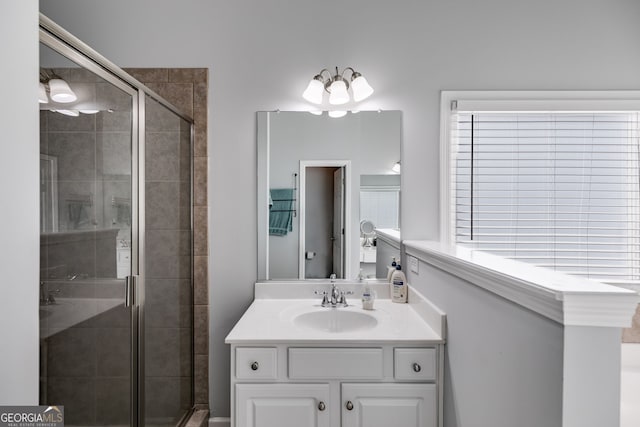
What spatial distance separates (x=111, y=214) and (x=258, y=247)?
813 millimetres

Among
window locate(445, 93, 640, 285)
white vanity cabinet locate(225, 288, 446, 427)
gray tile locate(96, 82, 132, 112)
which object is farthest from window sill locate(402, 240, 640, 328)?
gray tile locate(96, 82, 132, 112)

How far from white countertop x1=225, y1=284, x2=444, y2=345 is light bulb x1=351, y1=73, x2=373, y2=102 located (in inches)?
43.9

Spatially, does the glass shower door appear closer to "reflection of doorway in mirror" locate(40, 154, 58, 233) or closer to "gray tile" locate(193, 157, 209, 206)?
"reflection of doorway in mirror" locate(40, 154, 58, 233)

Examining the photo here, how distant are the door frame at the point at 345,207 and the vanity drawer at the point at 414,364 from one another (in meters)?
0.65

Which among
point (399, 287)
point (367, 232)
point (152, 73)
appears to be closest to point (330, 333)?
point (399, 287)

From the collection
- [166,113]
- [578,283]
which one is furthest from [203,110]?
[578,283]

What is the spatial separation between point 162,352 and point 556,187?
7.43ft

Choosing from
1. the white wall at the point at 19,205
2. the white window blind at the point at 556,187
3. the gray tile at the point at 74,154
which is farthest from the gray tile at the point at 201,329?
the white window blind at the point at 556,187

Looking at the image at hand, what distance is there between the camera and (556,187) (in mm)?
1916

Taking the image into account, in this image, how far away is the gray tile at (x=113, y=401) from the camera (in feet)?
3.94

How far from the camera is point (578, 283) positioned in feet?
2.47

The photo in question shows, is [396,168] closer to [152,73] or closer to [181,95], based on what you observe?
[181,95]

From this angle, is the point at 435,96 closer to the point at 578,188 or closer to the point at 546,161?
the point at 546,161

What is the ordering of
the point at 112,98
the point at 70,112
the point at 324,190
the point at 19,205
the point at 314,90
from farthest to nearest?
1. the point at 324,190
2. the point at 314,90
3. the point at 112,98
4. the point at 70,112
5. the point at 19,205
